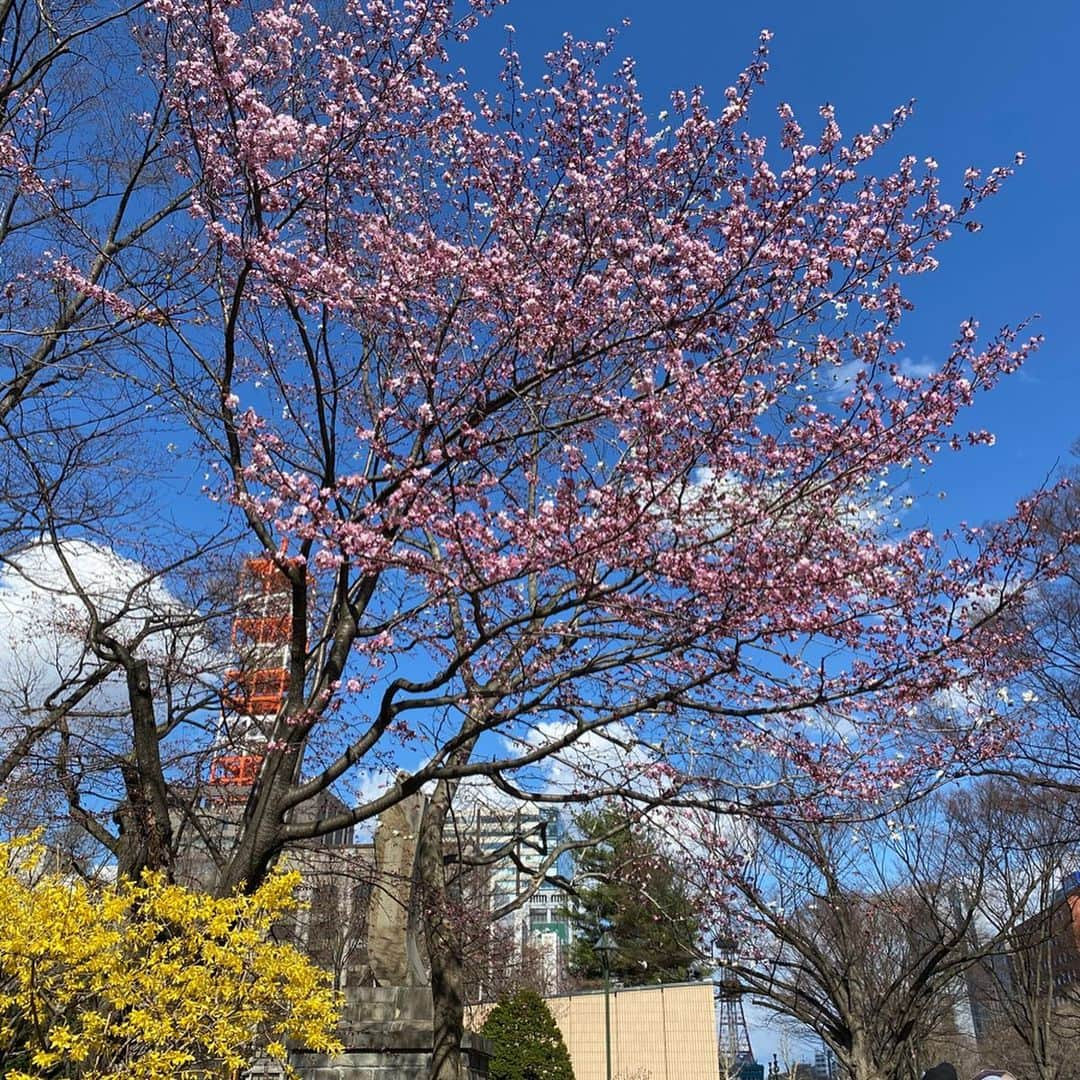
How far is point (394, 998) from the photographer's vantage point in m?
8.67

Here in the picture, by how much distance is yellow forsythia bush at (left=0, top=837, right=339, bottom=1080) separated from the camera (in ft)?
A: 14.4

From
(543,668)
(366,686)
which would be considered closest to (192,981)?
(366,686)

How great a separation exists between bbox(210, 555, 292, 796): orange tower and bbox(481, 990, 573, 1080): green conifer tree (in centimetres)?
848

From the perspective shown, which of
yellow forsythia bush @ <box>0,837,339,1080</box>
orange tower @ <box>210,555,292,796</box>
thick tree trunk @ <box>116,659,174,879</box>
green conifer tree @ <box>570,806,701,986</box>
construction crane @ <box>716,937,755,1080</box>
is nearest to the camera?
yellow forsythia bush @ <box>0,837,339,1080</box>

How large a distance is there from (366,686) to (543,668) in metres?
1.28

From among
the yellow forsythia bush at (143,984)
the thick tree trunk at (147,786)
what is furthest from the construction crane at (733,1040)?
the yellow forsythia bush at (143,984)

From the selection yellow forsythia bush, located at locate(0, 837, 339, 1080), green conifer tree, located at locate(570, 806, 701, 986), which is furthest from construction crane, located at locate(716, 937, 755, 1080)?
yellow forsythia bush, located at locate(0, 837, 339, 1080)

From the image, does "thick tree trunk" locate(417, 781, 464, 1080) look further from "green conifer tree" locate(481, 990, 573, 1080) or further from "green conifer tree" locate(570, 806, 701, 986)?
"green conifer tree" locate(481, 990, 573, 1080)

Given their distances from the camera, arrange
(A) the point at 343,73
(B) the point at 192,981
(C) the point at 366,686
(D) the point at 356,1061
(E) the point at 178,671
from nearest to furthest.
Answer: (B) the point at 192,981
(C) the point at 366,686
(A) the point at 343,73
(D) the point at 356,1061
(E) the point at 178,671

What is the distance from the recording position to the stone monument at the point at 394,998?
8.16m

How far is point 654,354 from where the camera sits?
21.2 ft

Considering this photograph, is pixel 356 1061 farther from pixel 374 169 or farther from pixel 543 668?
pixel 374 169

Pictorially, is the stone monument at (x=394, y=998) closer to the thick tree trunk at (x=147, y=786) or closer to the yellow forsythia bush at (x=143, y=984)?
the thick tree trunk at (x=147, y=786)

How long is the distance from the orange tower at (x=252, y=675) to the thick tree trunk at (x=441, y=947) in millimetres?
2082
